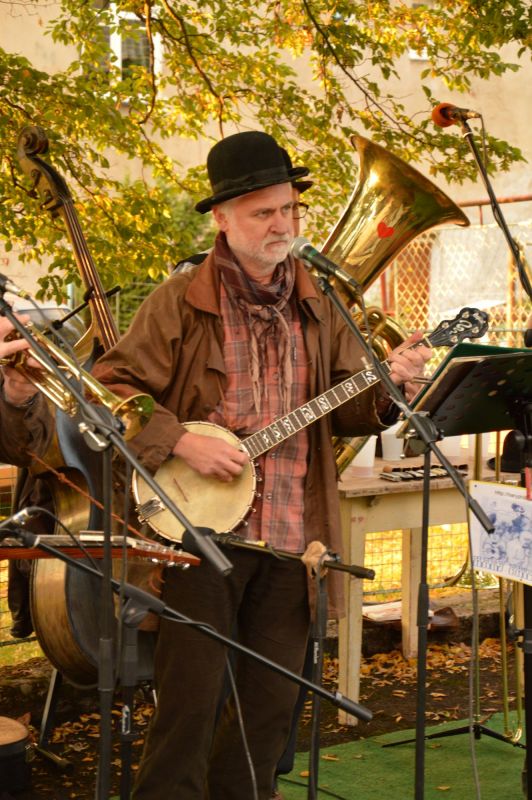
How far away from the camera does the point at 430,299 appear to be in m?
13.6

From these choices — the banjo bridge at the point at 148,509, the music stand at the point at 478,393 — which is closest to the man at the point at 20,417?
the banjo bridge at the point at 148,509

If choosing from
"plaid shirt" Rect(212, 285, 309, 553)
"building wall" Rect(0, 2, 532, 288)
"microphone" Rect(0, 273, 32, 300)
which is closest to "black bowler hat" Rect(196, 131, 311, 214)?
"plaid shirt" Rect(212, 285, 309, 553)

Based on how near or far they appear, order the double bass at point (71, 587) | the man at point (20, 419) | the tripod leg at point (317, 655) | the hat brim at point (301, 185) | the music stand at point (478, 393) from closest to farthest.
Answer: the tripod leg at point (317, 655), the music stand at point (478, 393), the man at point (20, 419), the hat brim at point (301, 185), the double bass at point (71, 587)

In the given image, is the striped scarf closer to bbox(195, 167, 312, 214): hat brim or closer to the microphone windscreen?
bbox(195, 167, 312, 214): hat brim

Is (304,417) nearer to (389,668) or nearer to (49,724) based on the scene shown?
(49,724)

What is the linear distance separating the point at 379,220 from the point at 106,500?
270 cm

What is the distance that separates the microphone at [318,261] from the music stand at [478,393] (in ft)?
1.21

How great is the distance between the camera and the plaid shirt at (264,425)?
3578 millimetres

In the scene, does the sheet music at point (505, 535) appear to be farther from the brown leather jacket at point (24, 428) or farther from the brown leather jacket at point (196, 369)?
the brown leather jacket at point (24, 428)

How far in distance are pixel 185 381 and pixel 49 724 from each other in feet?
6.20

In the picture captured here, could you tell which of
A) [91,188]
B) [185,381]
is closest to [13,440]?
[185,381]

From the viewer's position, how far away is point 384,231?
4777mm

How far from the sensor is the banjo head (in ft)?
11.6

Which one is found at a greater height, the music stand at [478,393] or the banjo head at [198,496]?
the music stand at [478,393]
